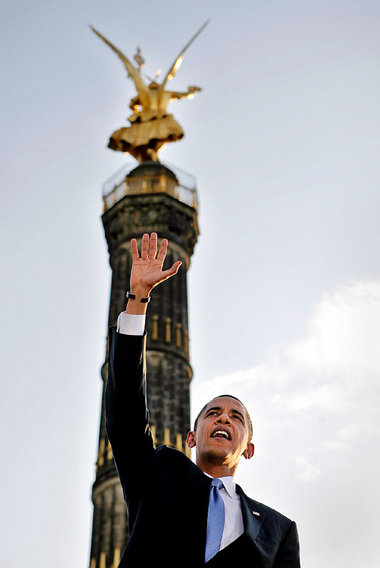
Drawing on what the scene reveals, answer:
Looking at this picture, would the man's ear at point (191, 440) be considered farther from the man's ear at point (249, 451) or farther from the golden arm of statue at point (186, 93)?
the golden arm of statue at point (186, 93)

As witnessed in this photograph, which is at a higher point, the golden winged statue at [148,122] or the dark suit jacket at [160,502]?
the golden winged statue at [148,122]

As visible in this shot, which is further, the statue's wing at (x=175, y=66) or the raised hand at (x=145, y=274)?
the statue's wing at (x=175, y=66)

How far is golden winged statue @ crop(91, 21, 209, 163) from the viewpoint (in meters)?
29.8

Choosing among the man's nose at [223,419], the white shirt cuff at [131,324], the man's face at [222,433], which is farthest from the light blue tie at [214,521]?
the white shirt cuff at [131,324]

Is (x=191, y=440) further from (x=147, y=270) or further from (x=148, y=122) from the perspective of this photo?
(x=148, y=122)

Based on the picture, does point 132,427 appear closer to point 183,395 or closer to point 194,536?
point 194,536

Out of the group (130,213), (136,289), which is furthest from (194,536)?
(130,213)

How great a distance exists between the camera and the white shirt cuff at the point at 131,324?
146 inches

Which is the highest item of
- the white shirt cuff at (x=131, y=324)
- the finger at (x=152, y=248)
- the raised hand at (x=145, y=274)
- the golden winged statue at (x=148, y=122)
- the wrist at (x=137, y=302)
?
the golden winged statue at (x=148, y=122)

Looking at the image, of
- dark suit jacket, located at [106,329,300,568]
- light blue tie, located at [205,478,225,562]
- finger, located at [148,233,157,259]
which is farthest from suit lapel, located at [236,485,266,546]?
finger, located at [148,233,157,259]

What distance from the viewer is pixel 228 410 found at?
390cm

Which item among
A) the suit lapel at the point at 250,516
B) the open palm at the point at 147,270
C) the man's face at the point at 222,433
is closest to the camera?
the suit lapel at the point at 250,516

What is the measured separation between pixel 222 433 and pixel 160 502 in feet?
1.64

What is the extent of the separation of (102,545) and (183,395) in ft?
17.2
